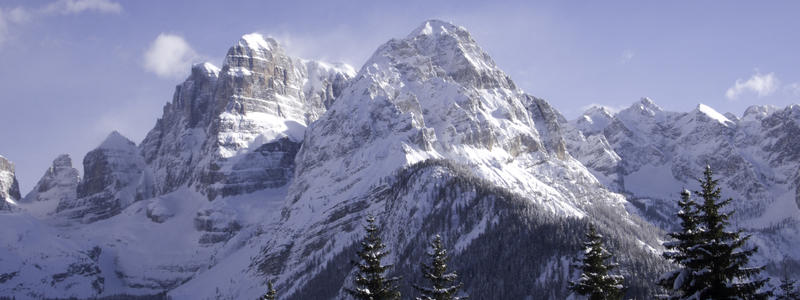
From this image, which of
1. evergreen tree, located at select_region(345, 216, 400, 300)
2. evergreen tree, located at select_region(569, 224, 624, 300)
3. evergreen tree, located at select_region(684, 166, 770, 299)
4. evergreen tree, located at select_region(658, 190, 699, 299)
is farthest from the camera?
evergreen tree, located at select_region(345, 216, 400, 300)

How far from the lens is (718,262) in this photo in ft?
117

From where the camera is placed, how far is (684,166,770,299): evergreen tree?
35.3 metres

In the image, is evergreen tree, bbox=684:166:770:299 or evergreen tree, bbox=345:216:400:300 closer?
evergreen tree, bbox=684:166:770:299

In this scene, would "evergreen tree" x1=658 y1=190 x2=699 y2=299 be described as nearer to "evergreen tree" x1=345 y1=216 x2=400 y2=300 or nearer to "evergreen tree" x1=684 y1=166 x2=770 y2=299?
"evergreen tree" x1=684 y1=166 x2=770 y2=299

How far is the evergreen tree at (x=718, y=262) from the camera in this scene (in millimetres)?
35344

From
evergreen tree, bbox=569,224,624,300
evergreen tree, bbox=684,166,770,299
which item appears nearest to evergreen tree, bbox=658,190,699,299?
evergreen tree, bbox=684,166,770,299

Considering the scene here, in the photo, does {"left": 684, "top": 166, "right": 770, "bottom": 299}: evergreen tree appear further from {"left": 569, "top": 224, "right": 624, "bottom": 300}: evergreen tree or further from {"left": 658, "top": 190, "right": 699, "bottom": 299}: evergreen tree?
{"left": 569, "top": 224, "right": 624, "bottom": 300}: evergreen tree

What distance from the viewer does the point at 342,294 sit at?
17862 centimetres

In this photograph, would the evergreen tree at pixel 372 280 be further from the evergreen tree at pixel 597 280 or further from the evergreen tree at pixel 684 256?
the evergreen tree at pixel 684 256

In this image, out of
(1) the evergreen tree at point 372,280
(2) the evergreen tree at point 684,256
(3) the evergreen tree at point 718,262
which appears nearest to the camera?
(3) the evergreen tree at point 718,262

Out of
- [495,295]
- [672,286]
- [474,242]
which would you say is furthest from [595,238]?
[474,242]

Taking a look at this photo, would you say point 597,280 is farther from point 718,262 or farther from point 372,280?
point 372,280

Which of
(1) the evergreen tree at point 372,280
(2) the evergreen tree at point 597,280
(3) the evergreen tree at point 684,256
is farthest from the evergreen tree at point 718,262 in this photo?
(1) the evergreen tree at point 372,280

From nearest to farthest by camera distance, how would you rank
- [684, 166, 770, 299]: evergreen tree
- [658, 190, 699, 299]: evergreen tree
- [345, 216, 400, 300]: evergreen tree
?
1. [684, 166, 770, 299]: evergreen tree
2. [658, 190, 699, 299]: evergreen tree
3. [345, 216, 400, 300]: evergreen tree
